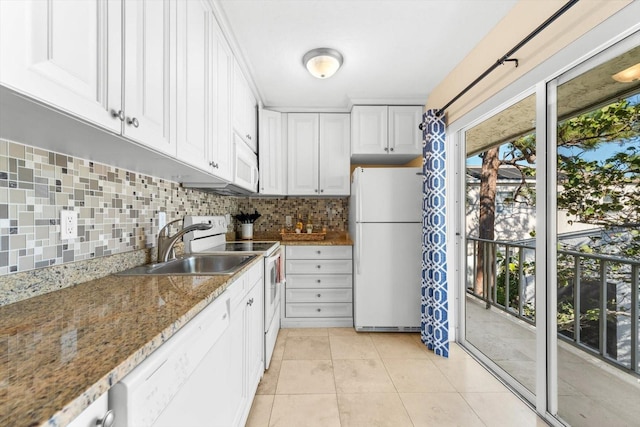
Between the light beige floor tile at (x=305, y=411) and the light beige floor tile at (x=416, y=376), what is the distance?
0.52 m

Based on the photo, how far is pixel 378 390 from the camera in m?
1.86

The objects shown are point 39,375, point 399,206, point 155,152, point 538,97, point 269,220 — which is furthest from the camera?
point 269,220

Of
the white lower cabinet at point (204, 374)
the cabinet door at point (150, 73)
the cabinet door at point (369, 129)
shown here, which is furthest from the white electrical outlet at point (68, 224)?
the cabinet door at point (369, 129)

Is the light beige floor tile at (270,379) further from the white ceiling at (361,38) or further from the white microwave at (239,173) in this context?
the white ceiling at (361,38)

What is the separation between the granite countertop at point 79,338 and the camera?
0.41 metres

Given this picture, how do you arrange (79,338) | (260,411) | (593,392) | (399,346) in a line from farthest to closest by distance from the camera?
(399,346) → (260,411) → (593,392) → (79,338)

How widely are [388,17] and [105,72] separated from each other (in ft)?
5.49

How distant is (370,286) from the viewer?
2.76 meters

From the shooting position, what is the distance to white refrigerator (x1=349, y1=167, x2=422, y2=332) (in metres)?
2.73

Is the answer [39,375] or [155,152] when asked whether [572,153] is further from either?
[39,375]

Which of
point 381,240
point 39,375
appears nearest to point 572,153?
point 381,240

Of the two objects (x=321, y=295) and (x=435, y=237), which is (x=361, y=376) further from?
(x=435, y=237)

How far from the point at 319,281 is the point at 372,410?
137cm

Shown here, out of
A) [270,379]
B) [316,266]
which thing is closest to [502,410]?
[270,379]
